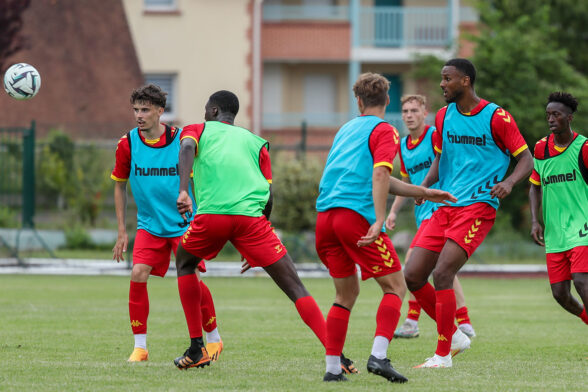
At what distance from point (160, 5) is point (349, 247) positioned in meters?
26.8

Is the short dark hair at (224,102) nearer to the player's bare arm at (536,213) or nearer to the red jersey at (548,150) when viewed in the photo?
the red jersey at (548,150)

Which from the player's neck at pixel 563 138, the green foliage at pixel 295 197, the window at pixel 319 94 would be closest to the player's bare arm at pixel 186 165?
the player's neck at pixel 563 138

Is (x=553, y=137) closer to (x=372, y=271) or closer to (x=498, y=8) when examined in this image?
(x=372, y=271)

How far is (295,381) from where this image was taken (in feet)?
24.2

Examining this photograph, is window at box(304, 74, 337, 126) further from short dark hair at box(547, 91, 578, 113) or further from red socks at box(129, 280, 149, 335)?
red socks at box(129, 280, 149, 335)

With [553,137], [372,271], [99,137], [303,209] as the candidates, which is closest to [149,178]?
[372,271]

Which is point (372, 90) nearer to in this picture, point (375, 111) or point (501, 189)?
point (375, 111)

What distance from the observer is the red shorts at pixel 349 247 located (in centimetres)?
741

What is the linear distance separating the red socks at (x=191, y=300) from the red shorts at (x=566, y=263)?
9.95 feet

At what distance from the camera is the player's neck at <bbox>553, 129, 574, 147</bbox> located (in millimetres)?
8977

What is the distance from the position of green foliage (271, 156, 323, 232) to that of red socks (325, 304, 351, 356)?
17.1m

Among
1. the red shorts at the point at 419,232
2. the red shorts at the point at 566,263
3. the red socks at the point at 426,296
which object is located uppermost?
the red shorts at the point at 419,232

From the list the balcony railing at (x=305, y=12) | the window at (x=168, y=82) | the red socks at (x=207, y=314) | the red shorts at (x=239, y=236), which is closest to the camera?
the red shorts at (x=239, y=236)

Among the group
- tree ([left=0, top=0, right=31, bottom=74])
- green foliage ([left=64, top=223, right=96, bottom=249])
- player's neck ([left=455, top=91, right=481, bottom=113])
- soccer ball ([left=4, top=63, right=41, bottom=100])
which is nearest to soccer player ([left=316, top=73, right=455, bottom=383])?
player's neck ([left=455, top=91, right=481, bottom=113])
